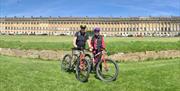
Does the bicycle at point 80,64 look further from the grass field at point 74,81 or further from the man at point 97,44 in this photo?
the man at point 97,44

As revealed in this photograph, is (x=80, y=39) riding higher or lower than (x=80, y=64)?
higher

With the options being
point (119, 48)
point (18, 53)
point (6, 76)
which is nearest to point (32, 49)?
point (18, 53)

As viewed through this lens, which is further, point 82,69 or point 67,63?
point 67,63

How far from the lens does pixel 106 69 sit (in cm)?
1550

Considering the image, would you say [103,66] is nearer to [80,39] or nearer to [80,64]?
[80,64]

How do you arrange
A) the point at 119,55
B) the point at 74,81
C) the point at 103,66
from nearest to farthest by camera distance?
the point at 74,81 < the point at 103,66 < the point at 119,55

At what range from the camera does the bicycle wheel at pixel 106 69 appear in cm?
1511

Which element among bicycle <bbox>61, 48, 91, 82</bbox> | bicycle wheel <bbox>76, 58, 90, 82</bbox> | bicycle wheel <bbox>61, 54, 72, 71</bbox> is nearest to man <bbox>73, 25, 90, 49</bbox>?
bicycle <bbox>61, 48, 91, 82</bbox>

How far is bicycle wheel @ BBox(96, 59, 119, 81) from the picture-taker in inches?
595

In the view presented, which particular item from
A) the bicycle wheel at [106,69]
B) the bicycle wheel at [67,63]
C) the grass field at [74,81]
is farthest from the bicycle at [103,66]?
the bicycle wheel at [67,63]

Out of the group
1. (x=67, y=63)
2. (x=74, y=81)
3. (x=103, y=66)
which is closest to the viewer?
(x=74, y=81)

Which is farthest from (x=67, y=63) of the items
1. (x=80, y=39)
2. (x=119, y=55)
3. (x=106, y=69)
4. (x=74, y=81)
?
(x=119, y=55)

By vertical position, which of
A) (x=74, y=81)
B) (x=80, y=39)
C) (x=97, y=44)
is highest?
(x=80, y=39)

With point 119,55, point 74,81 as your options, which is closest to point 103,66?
point 74,81
